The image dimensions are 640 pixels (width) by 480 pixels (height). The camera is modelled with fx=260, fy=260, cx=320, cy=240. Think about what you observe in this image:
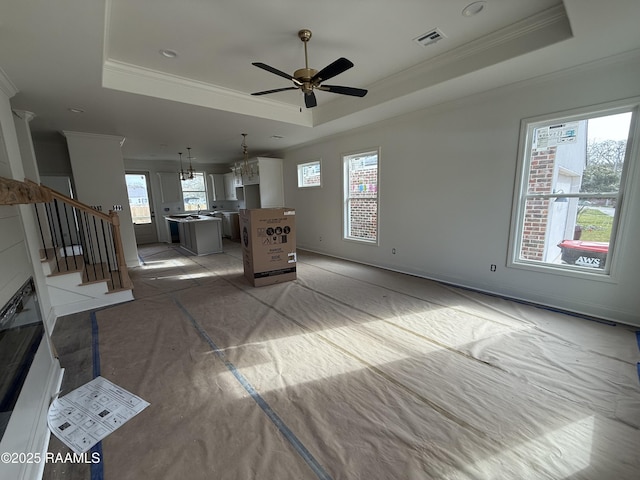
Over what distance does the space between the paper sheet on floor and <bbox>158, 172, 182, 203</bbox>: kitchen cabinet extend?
24.5 ft

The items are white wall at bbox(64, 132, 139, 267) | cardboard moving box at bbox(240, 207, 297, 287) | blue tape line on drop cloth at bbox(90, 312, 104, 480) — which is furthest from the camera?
white wall at bbox(64, 132, 139, 267)

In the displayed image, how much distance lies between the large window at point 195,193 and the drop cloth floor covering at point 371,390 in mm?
6233

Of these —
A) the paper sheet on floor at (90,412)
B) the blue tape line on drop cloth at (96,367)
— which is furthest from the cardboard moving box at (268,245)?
the paper sheet on floor at (90,412)

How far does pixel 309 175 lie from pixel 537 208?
442 cm

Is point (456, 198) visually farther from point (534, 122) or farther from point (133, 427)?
point (133, 427)

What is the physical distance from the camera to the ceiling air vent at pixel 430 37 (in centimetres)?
245

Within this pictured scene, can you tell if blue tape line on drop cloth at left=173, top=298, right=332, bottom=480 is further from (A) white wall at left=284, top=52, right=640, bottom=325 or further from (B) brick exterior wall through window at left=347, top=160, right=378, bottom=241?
(B) brick exterior wall through window at left=347, top=160, right=378, bottom=241

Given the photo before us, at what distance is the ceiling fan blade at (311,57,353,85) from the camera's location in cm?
205

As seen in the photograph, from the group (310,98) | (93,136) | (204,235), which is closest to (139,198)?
(204,235)

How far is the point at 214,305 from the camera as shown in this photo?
10.8 ft

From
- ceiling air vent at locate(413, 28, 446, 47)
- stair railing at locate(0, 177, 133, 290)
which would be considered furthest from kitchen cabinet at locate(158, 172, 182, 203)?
ceiling air vent at locate(413, 28, 446, 47)

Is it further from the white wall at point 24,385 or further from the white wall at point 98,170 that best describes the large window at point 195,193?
the white wall at point 24,385

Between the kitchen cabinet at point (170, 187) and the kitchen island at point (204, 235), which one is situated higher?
the kitchen cabinet at point (170, 187)

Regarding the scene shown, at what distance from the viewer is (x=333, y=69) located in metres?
2.16
